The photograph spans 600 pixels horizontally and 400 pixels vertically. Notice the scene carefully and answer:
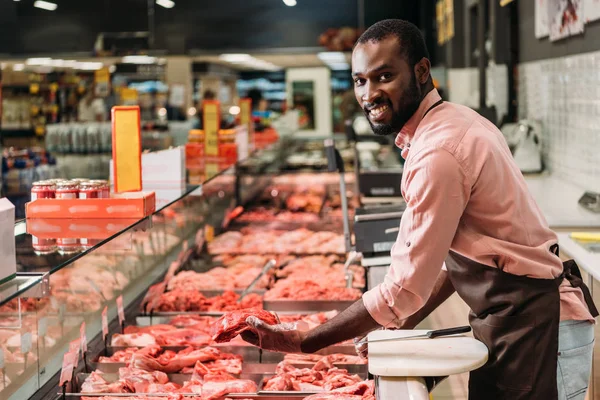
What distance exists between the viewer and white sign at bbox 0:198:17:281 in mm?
2121

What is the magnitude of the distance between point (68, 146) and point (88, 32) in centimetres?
178

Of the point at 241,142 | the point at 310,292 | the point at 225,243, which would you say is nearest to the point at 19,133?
the point at 241,142

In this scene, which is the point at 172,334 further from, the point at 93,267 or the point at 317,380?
the point at 317,380

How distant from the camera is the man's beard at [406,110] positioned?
217 cm

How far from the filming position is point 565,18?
6.18m

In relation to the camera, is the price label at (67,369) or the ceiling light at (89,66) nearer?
the price label at (67,369)

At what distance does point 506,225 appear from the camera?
2.11m

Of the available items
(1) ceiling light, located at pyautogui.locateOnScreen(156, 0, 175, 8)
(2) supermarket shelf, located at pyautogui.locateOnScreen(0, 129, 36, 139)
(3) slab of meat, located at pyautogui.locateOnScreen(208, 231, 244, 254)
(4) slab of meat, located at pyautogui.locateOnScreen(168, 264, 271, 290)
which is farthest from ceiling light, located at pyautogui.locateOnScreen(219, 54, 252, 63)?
(4) slab of meat, located at pyautogui.locateOnScreen(168, 264, 271, 290)

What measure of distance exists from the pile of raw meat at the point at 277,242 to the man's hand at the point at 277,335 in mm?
3600

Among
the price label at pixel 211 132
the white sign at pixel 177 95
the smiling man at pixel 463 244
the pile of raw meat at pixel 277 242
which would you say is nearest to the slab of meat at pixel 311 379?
the smiling man at pixel 463 244

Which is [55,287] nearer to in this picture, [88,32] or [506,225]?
[506,225]

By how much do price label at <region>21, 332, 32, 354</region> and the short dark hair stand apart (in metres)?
1.81

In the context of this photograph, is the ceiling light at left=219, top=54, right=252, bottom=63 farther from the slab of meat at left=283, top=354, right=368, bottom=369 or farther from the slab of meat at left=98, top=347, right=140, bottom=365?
the slab of meat at left=283, top=354, right=368, bottom=369

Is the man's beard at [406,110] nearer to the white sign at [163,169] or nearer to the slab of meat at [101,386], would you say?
the slab of meat at [101,386]
